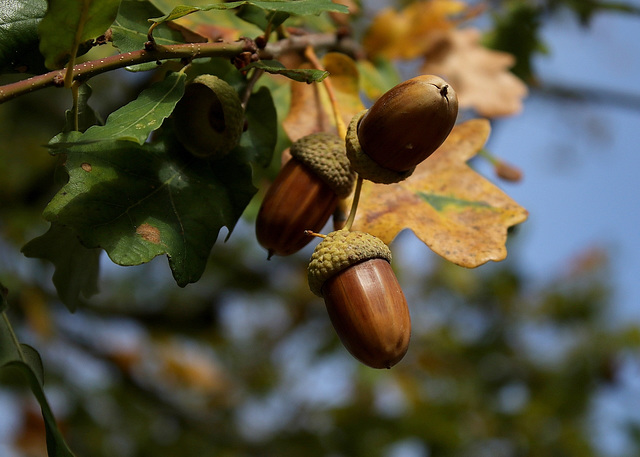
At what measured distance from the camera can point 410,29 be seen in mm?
1421

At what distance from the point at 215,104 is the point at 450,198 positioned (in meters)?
0.36

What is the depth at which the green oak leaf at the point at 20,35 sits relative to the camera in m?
0.66

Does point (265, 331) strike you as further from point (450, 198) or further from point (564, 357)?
point (450, 198)

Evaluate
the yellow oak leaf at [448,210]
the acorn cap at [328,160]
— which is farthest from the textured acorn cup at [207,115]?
the yellow oak leaf at [448,210]

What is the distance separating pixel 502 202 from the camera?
879 mm

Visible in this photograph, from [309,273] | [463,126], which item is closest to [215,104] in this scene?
[309,273]

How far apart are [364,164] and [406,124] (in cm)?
7

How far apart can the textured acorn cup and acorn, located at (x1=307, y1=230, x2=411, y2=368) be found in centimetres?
17

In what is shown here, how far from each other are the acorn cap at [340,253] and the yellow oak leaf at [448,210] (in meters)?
0.10

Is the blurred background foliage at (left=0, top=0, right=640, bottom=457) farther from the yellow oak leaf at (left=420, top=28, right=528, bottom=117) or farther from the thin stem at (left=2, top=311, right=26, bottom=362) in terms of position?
the thin stem at (left=2, top=311, right=26, bottom=362)

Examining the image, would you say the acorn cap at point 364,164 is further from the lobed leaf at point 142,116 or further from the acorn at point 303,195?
the lobed leaf at point 142,116

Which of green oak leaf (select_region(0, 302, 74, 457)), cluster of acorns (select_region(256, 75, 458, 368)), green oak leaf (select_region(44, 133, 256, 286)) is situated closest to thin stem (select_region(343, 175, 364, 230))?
cluster of acorns (select_region(256, 75, 458, 368))

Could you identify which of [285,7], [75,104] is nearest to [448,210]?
[285,7]

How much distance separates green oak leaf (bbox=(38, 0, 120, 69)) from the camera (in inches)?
22.9
